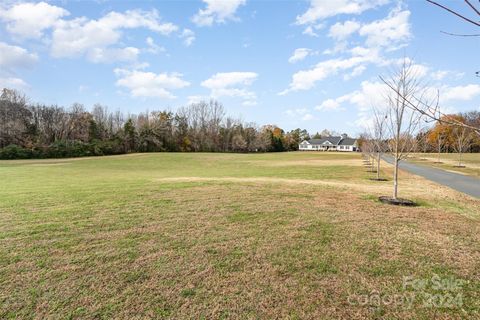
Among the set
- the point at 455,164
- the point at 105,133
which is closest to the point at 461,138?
the point at 455,164

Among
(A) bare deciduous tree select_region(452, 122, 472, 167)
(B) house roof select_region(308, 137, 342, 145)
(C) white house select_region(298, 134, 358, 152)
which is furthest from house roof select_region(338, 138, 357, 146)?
(A) bare deciduous tree select_region(452, 122, 472, 167)

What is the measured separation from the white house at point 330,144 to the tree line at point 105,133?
32.8 metres

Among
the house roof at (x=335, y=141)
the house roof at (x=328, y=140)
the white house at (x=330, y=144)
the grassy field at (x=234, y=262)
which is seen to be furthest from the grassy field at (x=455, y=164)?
the house roof at (x=328, y=140)

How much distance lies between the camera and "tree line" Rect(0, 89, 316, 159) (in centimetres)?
4791

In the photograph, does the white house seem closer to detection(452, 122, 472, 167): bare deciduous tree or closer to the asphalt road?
detection(452, 122, 472, 167): bare deciduous tree

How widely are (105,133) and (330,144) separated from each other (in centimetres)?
8594

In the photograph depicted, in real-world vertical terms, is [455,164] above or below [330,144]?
below

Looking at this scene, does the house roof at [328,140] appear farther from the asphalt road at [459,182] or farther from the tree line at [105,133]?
the asphalt road at [459,182]

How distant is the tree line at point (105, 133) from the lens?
157 feet

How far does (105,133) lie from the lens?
194 ft

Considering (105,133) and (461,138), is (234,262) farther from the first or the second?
(105,133)

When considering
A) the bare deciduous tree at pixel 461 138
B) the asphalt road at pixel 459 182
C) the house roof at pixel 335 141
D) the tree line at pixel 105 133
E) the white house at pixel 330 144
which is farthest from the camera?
the house roof at pixel 335 141

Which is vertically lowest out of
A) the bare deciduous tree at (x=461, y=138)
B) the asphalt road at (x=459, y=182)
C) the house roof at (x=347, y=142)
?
the asphalt road at (x=459, y=182)

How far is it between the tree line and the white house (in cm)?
3278
